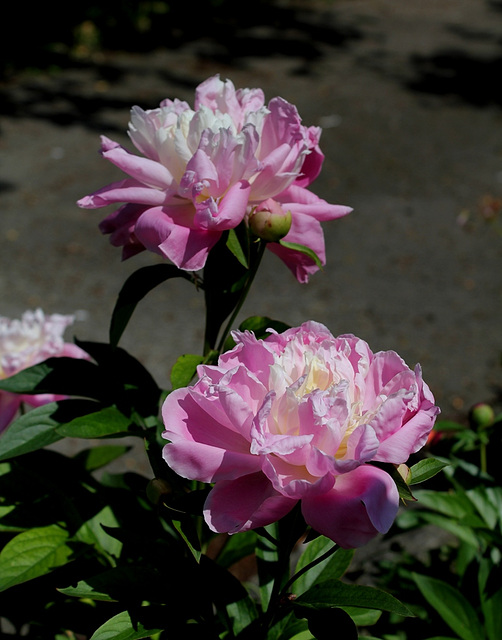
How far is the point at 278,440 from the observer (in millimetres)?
616

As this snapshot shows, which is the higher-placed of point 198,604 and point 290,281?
point 198,604

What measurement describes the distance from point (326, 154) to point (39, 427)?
392 cm

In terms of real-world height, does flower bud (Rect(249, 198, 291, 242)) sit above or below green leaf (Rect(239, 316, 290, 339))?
above

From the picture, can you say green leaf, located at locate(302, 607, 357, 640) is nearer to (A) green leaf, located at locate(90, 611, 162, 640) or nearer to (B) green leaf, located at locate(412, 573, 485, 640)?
(A) green leaf, located at locate(90, 611, 162, 640)

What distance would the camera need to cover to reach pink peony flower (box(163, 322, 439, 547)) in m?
0.61

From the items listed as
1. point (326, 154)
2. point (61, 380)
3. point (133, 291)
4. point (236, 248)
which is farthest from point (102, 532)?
point (326, 154)

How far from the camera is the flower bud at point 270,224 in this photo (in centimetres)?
82

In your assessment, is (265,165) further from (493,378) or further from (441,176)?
(441,176)

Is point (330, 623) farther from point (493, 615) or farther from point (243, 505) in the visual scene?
point (493, 615)

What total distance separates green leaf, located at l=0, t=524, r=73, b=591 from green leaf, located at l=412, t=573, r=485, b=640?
54 cm

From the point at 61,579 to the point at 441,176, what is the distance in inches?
151

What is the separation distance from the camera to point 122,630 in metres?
0.77

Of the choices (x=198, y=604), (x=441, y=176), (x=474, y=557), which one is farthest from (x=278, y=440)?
(x=441, y=176)

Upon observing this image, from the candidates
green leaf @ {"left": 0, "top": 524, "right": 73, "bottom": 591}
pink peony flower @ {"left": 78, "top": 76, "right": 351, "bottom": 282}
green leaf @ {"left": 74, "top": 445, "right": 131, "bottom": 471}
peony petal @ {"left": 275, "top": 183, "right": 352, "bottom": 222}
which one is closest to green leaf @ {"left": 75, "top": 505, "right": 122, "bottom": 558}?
green leaf @ {"left": 0, "top": 524, "right": 73, "bottom": 591}
